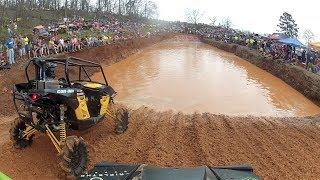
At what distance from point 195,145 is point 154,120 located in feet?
9.87

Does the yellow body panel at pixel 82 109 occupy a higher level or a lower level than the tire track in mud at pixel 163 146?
higher

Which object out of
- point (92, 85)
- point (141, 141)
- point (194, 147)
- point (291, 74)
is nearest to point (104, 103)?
point (92, 85)

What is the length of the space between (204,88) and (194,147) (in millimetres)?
12878

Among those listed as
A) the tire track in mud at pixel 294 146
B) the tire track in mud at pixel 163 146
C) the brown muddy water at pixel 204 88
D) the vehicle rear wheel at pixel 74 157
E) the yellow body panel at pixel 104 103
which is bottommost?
the brown muddy water at pixel 204 88

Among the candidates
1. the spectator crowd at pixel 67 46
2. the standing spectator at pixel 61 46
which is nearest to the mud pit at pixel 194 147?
the spectator crowd at pixel 67 46

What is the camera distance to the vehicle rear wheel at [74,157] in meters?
8.30

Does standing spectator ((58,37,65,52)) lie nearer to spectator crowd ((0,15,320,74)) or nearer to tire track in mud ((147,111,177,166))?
spectator crowd ((0,15,320,74))

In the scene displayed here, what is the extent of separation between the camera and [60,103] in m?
9.11

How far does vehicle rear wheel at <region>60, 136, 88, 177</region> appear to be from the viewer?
830 cm

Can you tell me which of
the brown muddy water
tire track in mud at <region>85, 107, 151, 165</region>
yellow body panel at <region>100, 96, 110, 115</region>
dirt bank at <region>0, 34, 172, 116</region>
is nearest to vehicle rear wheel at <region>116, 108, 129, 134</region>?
tire track in mud at <region>85, 107, 151, 165</region>

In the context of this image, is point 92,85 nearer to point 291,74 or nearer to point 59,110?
point 59,110

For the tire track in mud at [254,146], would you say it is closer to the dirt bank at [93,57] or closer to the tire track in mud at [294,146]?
the tire track in mud at [294,146]

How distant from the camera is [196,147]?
10719mm

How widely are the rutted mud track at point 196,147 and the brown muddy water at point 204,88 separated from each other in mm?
4907
